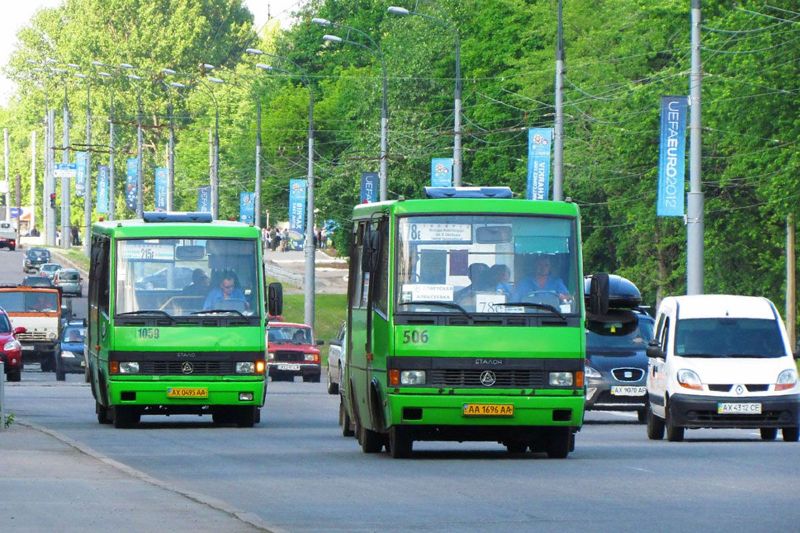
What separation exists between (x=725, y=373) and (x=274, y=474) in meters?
8.14

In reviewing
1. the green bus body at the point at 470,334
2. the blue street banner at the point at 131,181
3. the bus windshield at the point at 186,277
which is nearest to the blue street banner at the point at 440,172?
the bus windshield at the point at 186,277

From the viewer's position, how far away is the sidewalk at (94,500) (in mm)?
14414

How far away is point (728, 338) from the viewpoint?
27250 millimetres

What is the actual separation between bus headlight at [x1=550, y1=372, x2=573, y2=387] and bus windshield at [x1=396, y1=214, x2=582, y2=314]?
0.61 metres

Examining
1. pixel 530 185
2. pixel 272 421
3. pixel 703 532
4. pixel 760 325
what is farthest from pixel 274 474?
pixel 530 185

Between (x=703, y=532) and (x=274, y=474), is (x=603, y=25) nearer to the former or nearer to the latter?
(x=274, y=474)

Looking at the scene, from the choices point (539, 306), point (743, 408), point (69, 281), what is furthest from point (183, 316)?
point (69, 281)

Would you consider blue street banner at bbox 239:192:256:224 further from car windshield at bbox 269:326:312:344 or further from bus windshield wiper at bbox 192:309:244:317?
A: bus windshield wiper at bbox 192:309:244:317

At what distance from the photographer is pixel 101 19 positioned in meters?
165

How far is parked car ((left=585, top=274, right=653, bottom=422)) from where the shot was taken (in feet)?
107

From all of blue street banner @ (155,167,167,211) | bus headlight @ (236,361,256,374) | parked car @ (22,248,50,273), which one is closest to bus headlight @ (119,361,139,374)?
bus headlight @ (236,361,256,374)

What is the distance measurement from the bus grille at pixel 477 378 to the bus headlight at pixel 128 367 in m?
7.70

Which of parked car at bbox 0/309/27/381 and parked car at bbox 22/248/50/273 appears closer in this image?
parked car at bbox 0/309/27/381

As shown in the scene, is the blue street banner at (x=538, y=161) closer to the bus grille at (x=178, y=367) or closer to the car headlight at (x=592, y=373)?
the car headlight at (x=592, y=373)
